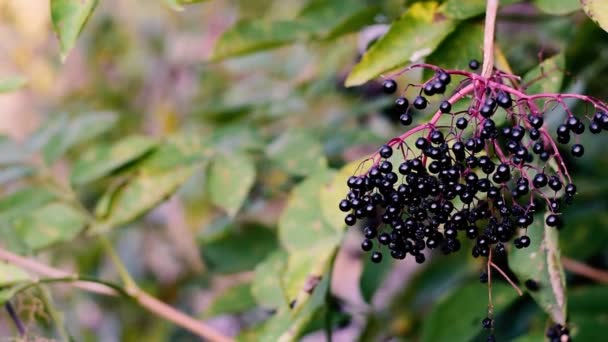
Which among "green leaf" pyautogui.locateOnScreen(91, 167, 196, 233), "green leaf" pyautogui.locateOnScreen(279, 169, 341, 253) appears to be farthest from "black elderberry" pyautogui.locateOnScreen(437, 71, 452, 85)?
"green leaf" pyautogui.locateOnScreen(91, 167, 196, 233)

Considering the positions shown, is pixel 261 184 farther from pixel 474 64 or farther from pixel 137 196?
pixel 474 64

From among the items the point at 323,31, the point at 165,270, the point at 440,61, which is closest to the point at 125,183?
the point at 323,31

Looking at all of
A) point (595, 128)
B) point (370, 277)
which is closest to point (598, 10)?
point (595, 128)

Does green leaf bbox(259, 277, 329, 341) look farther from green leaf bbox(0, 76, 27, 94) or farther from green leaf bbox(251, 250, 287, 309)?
green leaf bbox(0, 76, 27, 94)

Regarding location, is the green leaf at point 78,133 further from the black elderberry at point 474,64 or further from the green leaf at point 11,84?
the black elderberry at point 474,64

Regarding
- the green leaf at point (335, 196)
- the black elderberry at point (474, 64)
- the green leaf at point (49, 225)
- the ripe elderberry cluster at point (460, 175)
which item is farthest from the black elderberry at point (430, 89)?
the green leaf at point (49, 225)

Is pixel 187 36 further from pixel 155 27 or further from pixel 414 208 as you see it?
pixel 414 208

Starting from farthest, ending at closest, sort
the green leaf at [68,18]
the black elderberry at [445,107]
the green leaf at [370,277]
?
1. the green leaf at [370,277]
2. the green leaf at [68,18]
3. the black elderberry at [445,107]
